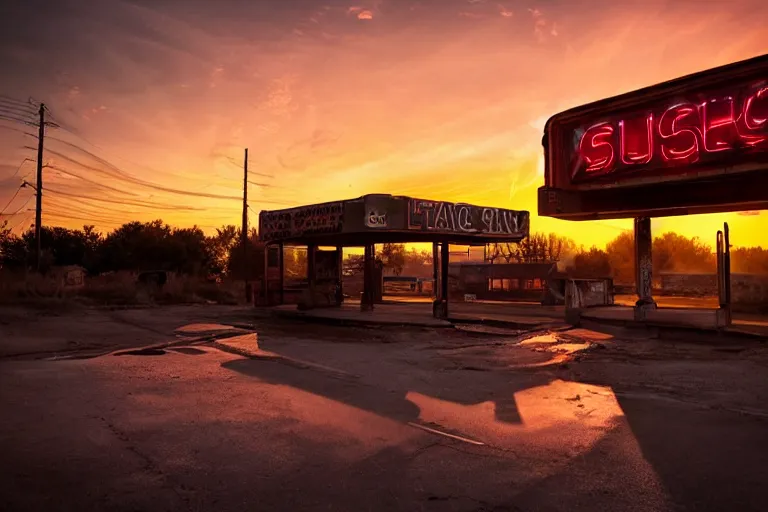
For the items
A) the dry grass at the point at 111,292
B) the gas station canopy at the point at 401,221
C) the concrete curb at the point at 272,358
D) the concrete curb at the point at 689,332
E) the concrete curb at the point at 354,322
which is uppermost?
the gas station canopy at the point at 401,221

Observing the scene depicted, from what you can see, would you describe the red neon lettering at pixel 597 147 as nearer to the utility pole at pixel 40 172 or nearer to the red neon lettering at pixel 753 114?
the red neon lettering at pixel 753 114

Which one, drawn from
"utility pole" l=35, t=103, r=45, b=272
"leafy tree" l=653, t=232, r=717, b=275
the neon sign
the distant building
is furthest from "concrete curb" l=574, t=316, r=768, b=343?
"leafy tree" l=653, t=232, r=717, b=275

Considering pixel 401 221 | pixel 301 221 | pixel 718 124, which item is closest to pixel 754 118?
pixel 718 124

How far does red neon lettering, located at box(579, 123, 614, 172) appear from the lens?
1339cm

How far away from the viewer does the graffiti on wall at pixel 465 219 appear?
17.5 metres

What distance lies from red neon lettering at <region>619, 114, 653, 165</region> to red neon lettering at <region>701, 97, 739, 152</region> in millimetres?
1173

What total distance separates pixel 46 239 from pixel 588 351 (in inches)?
2045

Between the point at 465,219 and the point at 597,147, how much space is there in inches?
230

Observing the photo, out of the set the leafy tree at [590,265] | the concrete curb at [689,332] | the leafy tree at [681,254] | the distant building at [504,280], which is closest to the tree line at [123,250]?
the distant building at [504,280]

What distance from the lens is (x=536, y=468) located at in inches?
187

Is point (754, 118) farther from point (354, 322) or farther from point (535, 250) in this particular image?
point (535, 250)

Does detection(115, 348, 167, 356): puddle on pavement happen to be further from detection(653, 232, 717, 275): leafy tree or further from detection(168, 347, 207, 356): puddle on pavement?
detection(653, 232, 717, 275): leafy tree

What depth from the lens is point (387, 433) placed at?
5.90 meters

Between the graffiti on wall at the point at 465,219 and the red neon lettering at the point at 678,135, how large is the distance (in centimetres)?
736
